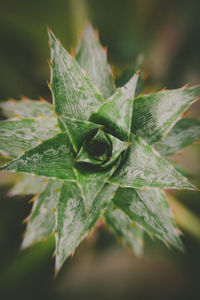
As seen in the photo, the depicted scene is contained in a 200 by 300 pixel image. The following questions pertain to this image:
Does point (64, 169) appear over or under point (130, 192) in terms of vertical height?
over

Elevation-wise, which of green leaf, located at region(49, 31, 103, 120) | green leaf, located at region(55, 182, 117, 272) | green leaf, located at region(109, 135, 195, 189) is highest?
green leaf, located at region(49, 31, 103, 120)

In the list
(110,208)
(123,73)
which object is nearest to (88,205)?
(110,208)

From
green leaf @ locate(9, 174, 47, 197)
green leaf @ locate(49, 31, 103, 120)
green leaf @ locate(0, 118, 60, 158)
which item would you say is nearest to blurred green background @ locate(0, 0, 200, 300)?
green leaf @ locate(9, 174, 47, 197)

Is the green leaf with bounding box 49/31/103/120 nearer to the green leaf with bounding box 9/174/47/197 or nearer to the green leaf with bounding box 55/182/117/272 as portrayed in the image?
the green leaf with bounding box 55/182/117/272

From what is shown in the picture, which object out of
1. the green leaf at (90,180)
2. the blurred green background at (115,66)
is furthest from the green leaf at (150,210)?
the blurred green background at (115,66)

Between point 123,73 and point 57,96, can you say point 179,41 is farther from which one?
point 57,96

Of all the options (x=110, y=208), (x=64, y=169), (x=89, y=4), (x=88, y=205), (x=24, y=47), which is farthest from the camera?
(x=24, y=47)
